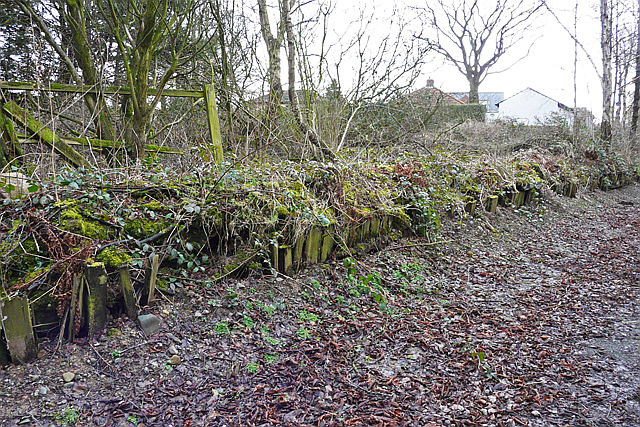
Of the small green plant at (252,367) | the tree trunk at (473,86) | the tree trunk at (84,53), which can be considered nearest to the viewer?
the small green plant at (252,367)

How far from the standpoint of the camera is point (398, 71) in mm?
7531

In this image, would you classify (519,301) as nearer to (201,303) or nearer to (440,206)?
(440,206)

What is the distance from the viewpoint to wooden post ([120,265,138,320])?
8.39 ft

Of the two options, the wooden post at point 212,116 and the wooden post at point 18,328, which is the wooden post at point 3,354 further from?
the wooden post at point 212,116

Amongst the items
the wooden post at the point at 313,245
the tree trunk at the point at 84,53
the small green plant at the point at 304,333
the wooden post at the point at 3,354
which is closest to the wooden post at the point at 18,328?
the wooden post at the point at 3,354

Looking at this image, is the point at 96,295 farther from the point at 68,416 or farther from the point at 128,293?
the point at 68,416

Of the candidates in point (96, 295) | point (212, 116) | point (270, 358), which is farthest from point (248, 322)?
point (212, 116)

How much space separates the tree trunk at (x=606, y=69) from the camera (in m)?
12.3

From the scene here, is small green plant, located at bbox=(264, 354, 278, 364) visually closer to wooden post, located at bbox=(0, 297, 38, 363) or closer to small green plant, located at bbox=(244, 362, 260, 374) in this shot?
small green plant, located at bbox=(244, 362, 260, 374)

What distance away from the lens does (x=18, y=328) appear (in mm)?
2166

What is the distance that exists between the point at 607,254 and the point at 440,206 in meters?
2.36

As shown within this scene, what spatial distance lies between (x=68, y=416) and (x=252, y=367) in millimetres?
993

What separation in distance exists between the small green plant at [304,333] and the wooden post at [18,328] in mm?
1632

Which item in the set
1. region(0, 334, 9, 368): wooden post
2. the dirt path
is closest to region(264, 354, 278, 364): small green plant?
the dirt path
